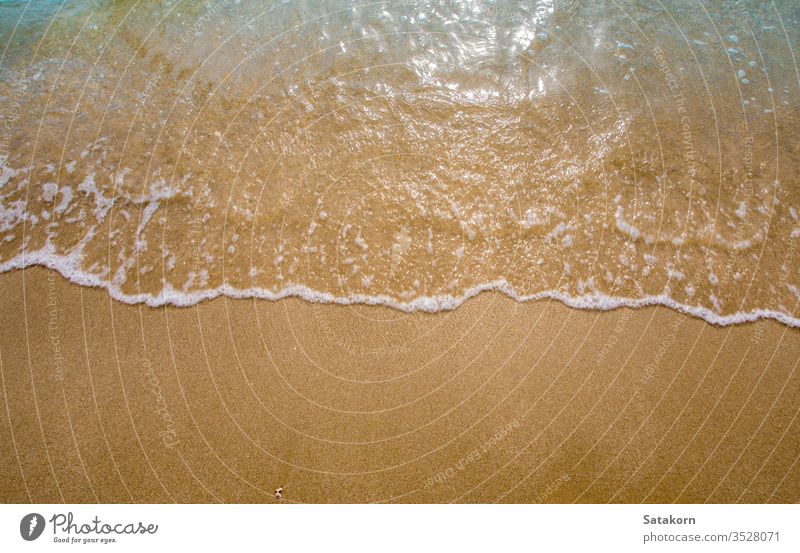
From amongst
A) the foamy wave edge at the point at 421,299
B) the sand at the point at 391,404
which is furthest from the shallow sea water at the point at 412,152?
the sand at the point at 391,404

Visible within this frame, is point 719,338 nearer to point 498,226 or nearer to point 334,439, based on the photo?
point 498,226

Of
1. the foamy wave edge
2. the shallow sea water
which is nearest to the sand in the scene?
the foamy wave edge

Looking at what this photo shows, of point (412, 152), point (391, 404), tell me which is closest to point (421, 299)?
point (391, 404)

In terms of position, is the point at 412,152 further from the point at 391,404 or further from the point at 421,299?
the point at 391,404

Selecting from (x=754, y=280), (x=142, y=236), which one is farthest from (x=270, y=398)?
(x=754, y=280)

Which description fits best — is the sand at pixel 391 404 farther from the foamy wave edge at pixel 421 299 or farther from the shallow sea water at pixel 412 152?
the shallow sea water at pixel 412 152

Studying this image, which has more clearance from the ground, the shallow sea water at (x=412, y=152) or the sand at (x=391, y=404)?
the shallow sea water at (x=412, y=152)

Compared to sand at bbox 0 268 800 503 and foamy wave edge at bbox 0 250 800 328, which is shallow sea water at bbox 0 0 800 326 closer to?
foamy wave edge at bbox 0 250 800 328
